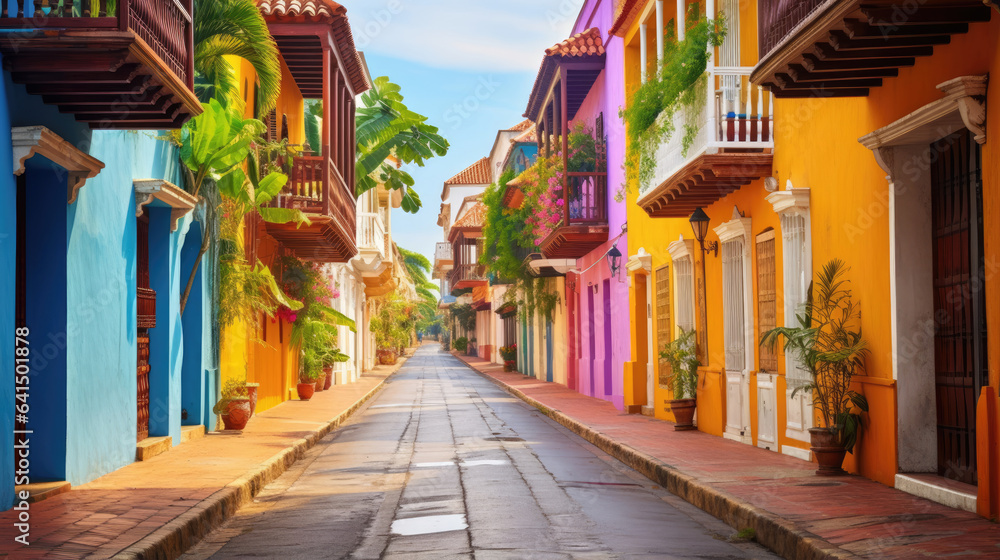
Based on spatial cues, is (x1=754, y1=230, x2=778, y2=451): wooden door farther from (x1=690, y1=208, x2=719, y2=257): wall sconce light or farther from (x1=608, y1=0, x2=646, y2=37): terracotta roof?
(x1=608, y1=0, x2=646, y2=37): terracotta roof

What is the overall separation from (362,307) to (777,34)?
126 ft

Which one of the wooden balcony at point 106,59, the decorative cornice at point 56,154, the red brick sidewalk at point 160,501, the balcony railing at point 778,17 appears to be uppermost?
the balcony railing at point 778,17

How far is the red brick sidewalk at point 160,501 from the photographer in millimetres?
6840

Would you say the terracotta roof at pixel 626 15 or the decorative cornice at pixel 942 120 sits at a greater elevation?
the terracotta roof at pixel 626 15

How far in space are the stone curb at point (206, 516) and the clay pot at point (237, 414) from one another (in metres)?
2.26

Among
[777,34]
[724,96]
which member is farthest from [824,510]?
[724,96]

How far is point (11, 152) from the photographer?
8.45m

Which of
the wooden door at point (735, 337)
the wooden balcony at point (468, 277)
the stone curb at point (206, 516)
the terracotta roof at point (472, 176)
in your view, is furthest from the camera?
the terracotta roof at point (472, 176)

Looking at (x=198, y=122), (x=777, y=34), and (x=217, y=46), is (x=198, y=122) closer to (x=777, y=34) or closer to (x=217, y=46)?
(x=217, y=46)

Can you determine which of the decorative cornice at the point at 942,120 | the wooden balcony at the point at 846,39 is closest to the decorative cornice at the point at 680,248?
the wooden balcony at the point at 846,39

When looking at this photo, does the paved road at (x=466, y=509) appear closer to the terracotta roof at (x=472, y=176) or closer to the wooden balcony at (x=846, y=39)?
the wooden balcony at (x=846, y=39)

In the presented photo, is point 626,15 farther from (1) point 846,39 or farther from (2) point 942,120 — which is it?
(2) point 942,120

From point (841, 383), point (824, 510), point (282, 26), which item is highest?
point (282, 26)

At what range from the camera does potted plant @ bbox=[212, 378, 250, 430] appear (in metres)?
15.8
